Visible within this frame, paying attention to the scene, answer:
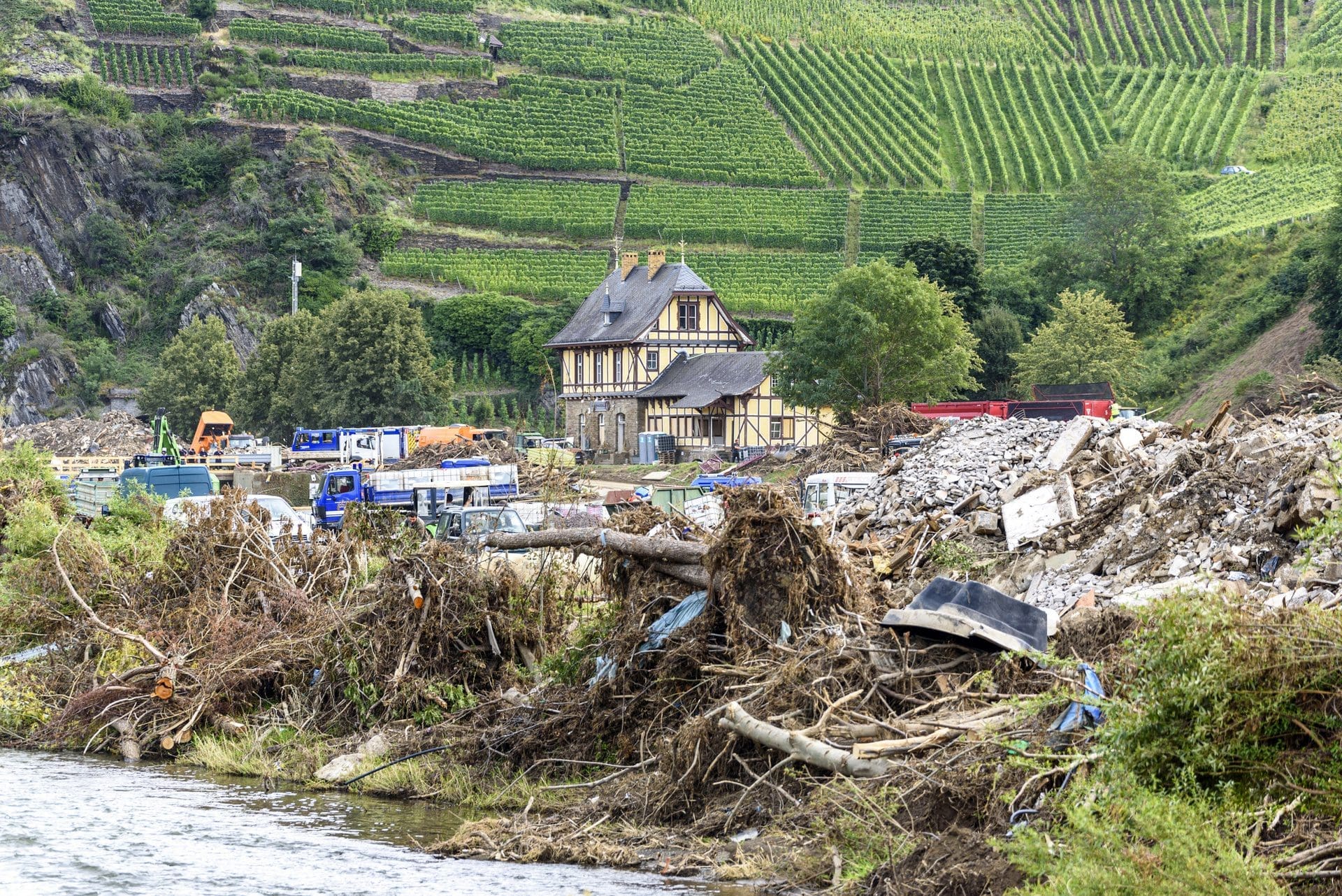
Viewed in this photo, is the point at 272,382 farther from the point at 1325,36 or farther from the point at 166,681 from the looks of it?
the point at 1325,36

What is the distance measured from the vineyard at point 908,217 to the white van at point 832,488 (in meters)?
53.8

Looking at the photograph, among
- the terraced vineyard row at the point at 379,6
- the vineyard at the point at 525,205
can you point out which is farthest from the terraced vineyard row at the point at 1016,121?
the terraced vineyard row at the point at 379,6

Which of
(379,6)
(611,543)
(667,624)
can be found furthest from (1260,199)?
(667,624)

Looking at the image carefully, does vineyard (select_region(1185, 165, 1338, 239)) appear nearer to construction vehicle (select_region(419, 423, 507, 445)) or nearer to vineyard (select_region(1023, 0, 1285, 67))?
vineyard (select_region(1023, 0, 1285, 67))

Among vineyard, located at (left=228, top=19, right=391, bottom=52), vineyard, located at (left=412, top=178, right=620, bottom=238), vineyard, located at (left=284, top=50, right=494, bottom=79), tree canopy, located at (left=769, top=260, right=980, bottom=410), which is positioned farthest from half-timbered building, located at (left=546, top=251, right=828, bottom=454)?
vineyard, located at (left=228, top=19, right=391, bottom=52)

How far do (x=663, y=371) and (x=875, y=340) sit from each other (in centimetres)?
1516

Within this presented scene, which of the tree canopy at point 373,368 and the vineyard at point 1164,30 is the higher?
the vineyard at point 1164,30

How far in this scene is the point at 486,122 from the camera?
90.8m

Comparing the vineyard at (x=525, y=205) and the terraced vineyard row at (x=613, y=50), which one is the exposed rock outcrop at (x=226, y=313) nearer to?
the vineyard at (x=525, y=205)

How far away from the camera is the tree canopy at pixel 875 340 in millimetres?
42875

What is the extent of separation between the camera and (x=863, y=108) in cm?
9631

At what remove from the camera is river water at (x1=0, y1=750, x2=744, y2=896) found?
390 inches

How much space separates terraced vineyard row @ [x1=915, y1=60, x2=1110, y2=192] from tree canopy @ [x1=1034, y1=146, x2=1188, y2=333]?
18.4m

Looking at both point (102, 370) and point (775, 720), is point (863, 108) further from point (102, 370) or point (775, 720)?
point (775, 720)
